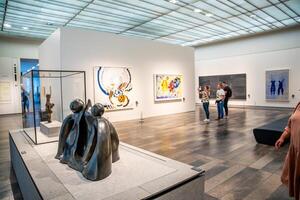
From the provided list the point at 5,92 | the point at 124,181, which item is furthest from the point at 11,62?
the point at 124,181

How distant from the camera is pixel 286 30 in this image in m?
12.2

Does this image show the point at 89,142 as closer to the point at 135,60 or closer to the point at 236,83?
the point at 135,60

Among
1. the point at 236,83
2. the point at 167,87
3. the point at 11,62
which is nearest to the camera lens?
the point at 167,87

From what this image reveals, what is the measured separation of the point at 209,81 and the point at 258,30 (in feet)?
15.1

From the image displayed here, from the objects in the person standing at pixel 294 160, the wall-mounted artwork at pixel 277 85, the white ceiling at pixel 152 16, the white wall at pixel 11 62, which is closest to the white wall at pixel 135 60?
the white ceiling at pixel 152 16

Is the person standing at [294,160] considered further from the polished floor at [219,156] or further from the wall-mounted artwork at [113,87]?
the wall-mounted artwork at [113,87]

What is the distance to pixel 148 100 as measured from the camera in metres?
10.1

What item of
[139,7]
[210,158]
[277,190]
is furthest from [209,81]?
[277,190]

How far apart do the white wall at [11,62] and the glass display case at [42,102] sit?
7506 millimetres

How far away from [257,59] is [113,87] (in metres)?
9.52

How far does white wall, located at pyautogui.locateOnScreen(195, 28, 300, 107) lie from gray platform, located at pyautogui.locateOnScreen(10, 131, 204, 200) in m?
12.3

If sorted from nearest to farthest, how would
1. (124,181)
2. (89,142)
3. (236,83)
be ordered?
1. (124,181)
2. (89,142)
3. (236,83)

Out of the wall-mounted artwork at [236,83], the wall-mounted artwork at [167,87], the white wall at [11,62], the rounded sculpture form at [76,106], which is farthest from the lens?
the wall-mounted artwork at [236,83]

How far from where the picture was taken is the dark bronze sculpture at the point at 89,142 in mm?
1926
